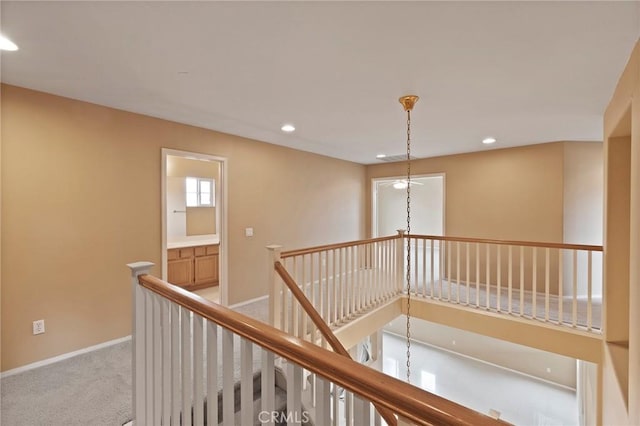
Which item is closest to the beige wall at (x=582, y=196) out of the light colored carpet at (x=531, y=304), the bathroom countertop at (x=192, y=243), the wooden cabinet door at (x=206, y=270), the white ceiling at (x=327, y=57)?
the light colored carpet at (x=531, y=304)

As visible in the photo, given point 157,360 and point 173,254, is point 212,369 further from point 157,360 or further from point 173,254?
point 173,254

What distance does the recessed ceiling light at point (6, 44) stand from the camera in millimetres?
1710

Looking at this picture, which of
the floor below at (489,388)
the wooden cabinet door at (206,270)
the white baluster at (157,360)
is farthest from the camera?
the wooden cabinet door at (206,270)

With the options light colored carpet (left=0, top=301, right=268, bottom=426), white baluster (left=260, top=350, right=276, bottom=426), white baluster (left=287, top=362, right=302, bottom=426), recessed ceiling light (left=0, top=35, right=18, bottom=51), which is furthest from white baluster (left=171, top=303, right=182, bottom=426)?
recessed ceiling light (left=0, top=35, right=18, bottom=51)

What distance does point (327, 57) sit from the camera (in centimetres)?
195

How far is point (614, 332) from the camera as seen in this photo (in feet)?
8.39

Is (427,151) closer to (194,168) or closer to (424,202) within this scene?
(424,202)

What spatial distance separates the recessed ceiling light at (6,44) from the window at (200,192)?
12.4ft

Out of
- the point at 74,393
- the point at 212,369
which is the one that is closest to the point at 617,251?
the point at 212,369

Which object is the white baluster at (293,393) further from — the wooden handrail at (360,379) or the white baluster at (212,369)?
the white baluster at (212,369)

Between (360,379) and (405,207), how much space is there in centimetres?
613

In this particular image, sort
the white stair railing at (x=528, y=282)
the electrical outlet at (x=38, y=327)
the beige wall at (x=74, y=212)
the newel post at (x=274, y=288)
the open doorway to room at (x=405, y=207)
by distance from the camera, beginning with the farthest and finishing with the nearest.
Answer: the open doorway to room at (x=405, y=207)
the white stair railing at (x=528, y=282)
the newel post at (x=274, y=288)
the electrical outlet at (x=38, y=327)
the beige wall at (x=74, y=212)

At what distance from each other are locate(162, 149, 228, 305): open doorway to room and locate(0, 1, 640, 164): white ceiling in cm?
213

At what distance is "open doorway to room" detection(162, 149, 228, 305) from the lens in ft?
15.9
